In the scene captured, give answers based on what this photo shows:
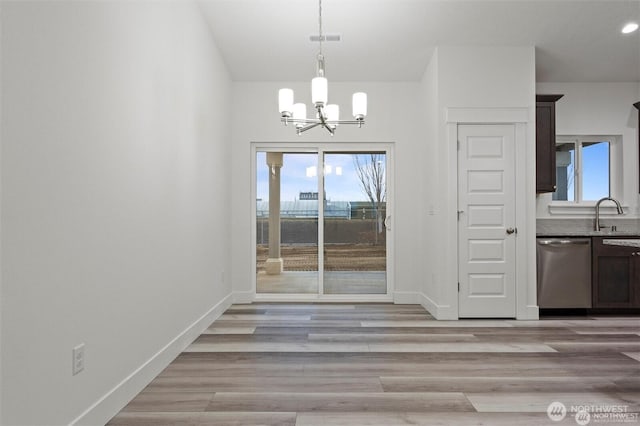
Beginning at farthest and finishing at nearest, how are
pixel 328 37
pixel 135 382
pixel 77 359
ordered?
pixel 328 37 < pixel 135 382 < pixel 77 359

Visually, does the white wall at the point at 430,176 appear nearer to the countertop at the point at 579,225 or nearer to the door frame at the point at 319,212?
the door frame at the point at 319,212

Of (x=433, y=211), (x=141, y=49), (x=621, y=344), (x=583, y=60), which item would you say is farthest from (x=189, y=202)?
(x=583, y=60)

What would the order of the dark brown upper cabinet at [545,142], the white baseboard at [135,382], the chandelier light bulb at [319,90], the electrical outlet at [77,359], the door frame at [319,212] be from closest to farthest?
Result: the electrical outlet at [77,359]
the white baseboard at [135,382]
the chandelier light bulb at [319,90]
the dark brown upper cabinet at [545,142]
the door frame at [319,212]

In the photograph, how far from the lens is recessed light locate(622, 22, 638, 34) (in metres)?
3.70

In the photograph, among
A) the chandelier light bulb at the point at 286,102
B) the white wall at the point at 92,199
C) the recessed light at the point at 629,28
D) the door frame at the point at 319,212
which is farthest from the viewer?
the door frame at the point at 319,212

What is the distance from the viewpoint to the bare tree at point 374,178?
5203mm

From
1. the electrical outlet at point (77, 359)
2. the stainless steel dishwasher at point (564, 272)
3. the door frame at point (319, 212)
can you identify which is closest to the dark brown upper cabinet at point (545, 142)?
the stainless steel dishwasher at point (564, 272)

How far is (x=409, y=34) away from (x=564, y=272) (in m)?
2.95

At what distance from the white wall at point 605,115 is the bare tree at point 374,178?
1.97m

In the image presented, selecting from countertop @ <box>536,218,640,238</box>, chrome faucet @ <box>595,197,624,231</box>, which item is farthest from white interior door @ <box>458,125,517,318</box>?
chrome faucet @ <box>595,197,624,231</box>

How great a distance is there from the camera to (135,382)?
89.4 inches

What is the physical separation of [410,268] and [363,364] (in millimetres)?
2440
